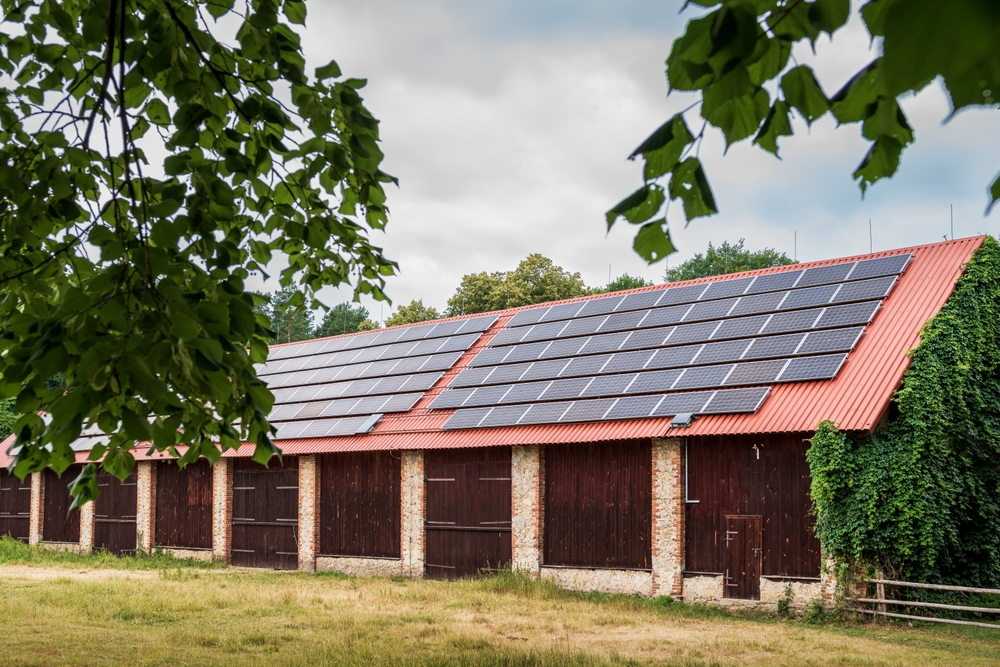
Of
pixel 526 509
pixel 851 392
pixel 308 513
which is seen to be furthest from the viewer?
pixel 308 513

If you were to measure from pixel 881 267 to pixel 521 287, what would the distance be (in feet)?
110

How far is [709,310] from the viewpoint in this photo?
23.8 meters

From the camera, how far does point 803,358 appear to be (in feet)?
66.2

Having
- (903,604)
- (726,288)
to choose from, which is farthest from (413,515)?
(903,604)

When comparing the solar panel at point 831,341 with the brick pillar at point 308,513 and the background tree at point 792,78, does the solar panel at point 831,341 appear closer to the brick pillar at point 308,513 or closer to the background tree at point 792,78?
the brick pillar at point 308,513

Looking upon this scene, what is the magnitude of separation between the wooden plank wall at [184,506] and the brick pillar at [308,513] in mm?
3983

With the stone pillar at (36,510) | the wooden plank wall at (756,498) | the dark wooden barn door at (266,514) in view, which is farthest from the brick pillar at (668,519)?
the stone pillar at (36,510)

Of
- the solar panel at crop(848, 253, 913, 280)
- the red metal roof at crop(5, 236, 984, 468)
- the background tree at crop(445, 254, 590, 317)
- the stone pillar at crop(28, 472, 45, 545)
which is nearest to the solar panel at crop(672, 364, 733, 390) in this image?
the red metal roof at crop(5, 236, 984, 468)

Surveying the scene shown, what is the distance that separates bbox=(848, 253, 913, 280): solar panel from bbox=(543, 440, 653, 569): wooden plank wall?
22.1ft

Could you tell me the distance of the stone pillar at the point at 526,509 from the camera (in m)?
22.3

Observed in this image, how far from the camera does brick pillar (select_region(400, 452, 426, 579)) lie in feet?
81.2

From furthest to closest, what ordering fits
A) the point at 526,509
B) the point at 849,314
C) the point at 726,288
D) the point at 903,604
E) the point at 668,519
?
the point at 726,288, the point at 526,509, the point at 849,314, the point at 668,519, the point at 903,604

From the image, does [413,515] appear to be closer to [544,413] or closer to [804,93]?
[544,413]

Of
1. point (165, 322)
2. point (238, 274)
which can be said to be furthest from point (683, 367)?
point (165, 322)
